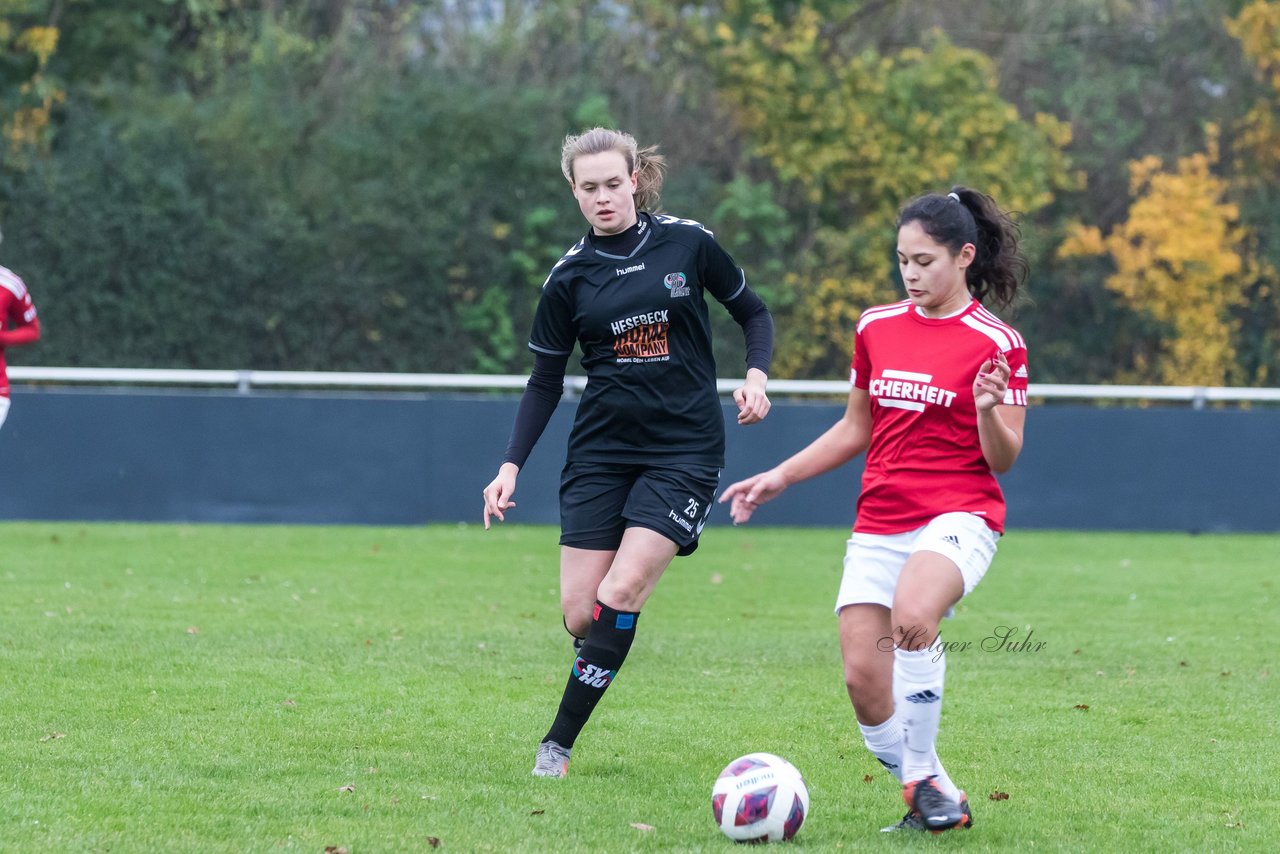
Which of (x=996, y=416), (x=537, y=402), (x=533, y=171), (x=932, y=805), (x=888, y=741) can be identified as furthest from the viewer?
(x=533, y=171)

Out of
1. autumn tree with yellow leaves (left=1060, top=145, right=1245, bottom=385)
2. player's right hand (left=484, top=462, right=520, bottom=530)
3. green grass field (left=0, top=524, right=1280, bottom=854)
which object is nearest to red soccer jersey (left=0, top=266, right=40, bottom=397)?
green grass field (left=0, top=524, right=1280, bottom=854)

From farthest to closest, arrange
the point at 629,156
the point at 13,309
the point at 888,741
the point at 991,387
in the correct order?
the point at 13,309 < the point at 629,156 < the point at 888,741 < the point at 991,387

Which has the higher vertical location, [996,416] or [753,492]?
[996,416]

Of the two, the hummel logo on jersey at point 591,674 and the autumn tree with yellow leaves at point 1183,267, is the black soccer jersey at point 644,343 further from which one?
the autumn tree with yellow leaves at point 1183,267

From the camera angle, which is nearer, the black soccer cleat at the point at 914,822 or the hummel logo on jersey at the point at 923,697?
the hummel logo on jersey at the point at 923,697

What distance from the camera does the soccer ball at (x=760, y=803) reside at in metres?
4.79

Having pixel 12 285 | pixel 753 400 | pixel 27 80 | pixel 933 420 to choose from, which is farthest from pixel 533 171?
pixel 933 420

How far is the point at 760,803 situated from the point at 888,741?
538mm

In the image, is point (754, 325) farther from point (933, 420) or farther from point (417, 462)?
point (417, 462)

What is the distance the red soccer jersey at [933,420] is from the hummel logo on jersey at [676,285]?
0.99m

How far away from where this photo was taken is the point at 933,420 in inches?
197

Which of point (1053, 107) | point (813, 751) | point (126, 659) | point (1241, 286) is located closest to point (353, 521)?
point (126, 659)

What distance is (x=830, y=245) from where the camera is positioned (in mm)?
23938

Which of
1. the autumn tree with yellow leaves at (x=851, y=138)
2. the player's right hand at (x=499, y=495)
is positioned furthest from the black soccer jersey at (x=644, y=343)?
the autumn tree with yellow leaves at (x=851, y=138)
